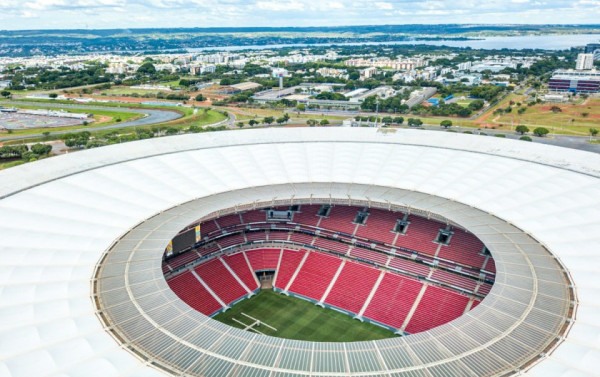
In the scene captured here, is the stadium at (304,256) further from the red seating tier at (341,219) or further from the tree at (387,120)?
the tree at (387,120)

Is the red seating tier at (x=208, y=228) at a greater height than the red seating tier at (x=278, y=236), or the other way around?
the red seating tier at (x=208, y=228)

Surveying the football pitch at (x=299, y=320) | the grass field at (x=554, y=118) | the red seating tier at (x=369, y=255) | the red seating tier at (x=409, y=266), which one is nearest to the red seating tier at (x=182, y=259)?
the football pitch at (x=299, y=320)

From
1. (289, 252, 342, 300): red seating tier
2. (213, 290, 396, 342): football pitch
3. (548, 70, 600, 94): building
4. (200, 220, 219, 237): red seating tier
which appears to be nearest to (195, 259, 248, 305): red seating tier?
(213, 290, 396, 342): football pitch

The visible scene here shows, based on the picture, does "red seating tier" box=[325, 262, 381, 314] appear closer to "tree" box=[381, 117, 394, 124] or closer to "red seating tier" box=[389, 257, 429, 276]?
"red seating tier" box=[389, 257, 429, 276]

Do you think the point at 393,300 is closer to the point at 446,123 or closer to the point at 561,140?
the point at 446,123

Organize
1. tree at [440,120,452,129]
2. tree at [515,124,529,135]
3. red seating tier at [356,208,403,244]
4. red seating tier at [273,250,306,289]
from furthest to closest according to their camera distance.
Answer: tree at [440,120,452,129] < tree at [515,124,529,135] < red seating tier at [356,208,403,244] < red seating tier at [273,250,306,289]

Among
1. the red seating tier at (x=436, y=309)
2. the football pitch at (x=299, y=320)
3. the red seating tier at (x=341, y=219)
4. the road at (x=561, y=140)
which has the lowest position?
the football pitch at (x=299, y=320)

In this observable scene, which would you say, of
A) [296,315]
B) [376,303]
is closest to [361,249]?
[376,303]
